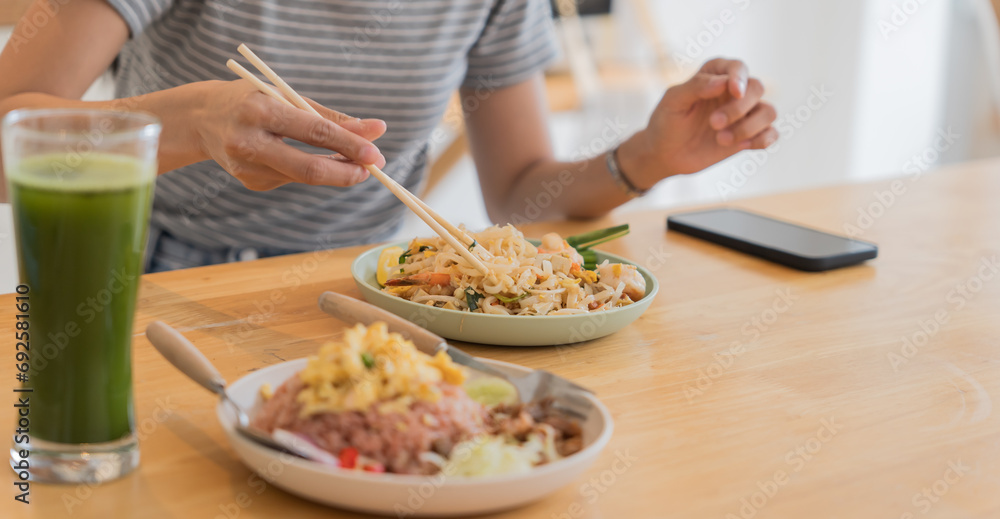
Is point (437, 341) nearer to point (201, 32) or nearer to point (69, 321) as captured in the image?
point (69, 321)

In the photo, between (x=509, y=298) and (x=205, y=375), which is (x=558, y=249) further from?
(x=205, y=375)

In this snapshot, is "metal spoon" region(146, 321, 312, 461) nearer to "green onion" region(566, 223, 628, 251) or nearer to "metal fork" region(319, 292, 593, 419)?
"metal fork" region(319, 292, 593, 419)

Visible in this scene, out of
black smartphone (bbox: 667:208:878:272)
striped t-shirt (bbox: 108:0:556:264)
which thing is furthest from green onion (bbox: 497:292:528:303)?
striped t-shirt (bbox: 108:0:556:264)

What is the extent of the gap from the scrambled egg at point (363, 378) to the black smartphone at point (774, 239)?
0.80 m

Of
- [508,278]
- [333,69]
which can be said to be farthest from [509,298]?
[333,69]

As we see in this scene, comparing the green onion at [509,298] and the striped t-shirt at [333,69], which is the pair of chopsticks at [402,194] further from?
the striped t-shirt at [333,69]

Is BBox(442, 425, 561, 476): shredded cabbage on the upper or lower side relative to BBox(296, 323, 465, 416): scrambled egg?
lower

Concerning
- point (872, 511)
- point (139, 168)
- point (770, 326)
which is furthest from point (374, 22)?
point (872, 511)

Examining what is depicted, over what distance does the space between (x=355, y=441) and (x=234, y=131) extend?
17.0 inches

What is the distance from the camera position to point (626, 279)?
1009mm

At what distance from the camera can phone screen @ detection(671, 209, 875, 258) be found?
4.26 ft

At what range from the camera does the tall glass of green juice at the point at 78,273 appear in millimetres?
569

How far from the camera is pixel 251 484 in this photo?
64 centimetres

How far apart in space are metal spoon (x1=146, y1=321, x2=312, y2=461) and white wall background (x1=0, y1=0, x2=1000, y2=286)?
132 inches
